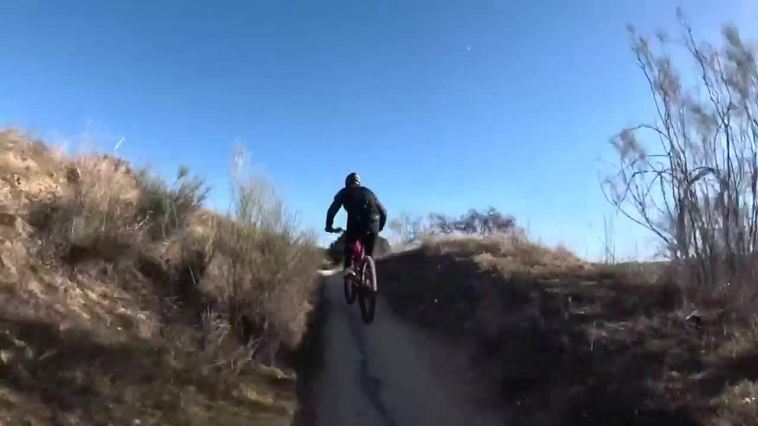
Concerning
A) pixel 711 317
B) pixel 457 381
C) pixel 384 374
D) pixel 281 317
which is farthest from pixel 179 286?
pixel 711 317

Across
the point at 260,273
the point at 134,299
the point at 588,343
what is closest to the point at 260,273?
the point at 260,273

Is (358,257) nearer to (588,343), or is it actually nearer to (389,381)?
(389,381)

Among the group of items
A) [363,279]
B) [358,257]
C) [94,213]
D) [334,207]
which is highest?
[334,207]

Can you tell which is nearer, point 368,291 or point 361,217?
point 368,291

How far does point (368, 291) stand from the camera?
11.8 meters

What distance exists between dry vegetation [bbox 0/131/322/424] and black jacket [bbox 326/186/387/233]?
1.55 meters

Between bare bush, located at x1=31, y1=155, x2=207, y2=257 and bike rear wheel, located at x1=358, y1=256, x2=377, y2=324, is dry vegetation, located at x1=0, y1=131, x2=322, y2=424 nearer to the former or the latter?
bare bush, located at x1=31, y1=155, x2=207, y2=257

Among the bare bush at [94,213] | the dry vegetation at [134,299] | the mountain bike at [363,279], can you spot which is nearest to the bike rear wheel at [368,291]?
the mountain bike at [363,279]

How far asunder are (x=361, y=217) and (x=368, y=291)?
1.40m

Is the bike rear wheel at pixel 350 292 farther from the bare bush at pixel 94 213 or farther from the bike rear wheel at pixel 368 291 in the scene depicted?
the bare bush at pixel 94 213

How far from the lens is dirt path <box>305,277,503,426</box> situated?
7574 millimetres

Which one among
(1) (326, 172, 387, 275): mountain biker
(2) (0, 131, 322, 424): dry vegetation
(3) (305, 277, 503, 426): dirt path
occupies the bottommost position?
(3) (305, 277, 503, 426): dirt path

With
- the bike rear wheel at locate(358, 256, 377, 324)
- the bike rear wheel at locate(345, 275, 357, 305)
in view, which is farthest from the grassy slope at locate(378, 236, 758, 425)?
the bike rear wheel at locate(345, 275, 357, 305)

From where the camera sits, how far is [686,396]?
6449 millimetres
